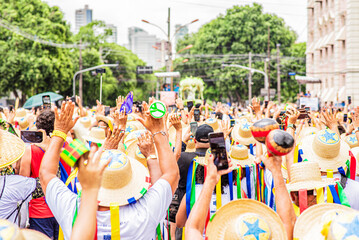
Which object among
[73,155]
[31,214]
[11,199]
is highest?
[73,155]

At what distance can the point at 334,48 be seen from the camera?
121 feet

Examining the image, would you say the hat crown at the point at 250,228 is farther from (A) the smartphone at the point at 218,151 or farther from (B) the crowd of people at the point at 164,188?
(A) the smartphone at the point at 218,151

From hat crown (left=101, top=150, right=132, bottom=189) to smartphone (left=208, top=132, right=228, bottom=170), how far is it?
678 millimetres

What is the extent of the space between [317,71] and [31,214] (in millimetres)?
40983

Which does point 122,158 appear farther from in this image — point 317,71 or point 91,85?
point 91,85

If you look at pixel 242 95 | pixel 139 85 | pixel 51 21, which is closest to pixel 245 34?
pixel 242 95

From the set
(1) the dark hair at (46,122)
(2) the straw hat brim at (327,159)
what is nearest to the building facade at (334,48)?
(2) the straw hat brim at (327,159)

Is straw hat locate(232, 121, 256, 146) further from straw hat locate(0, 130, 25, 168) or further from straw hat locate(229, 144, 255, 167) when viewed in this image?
straw hat locate(0, 130, 25, 168)

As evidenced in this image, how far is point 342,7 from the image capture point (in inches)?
1404

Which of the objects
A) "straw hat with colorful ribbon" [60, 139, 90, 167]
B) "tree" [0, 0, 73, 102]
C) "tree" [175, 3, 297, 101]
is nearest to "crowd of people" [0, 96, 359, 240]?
"straw hat with colorful ribbon" [60, 139, 90, 167]

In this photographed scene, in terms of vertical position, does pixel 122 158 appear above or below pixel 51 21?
below

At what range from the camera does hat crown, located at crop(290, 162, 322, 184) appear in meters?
3.92

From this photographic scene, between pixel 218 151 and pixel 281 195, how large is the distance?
22.4 inches

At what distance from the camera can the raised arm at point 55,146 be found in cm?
322
